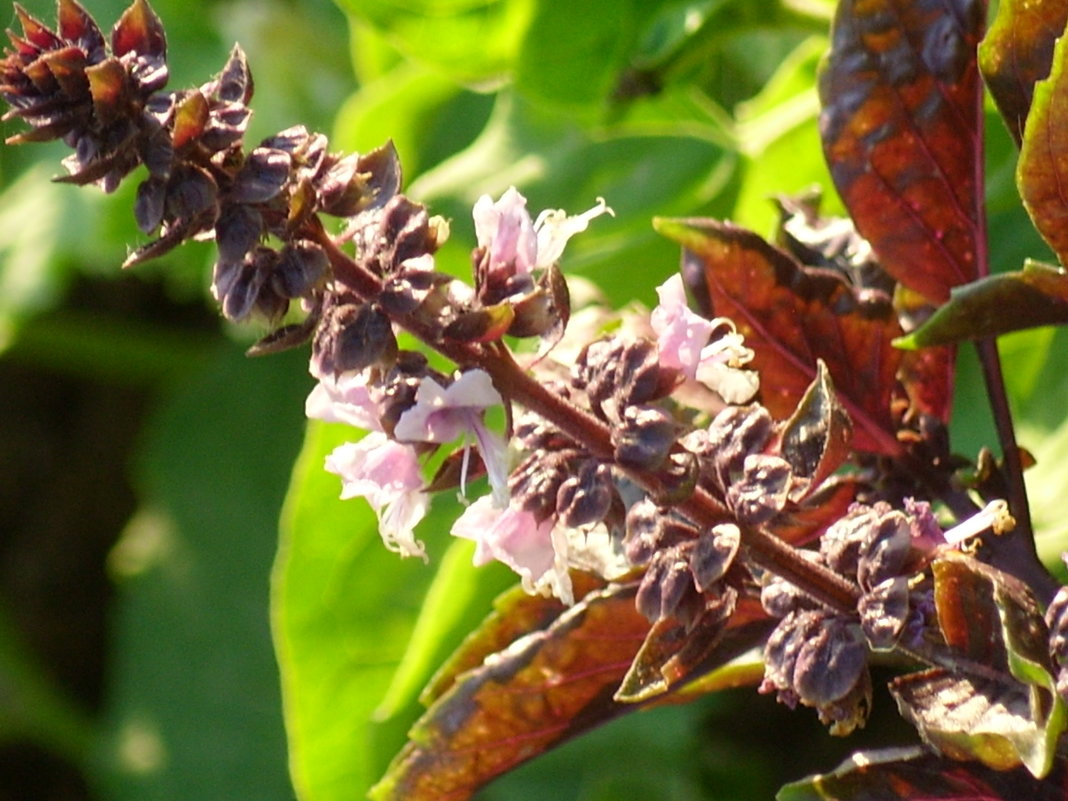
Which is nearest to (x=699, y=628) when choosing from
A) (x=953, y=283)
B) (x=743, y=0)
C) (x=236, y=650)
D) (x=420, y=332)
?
(x=420, y=332)

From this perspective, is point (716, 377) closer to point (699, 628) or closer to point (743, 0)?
point (699, 628)

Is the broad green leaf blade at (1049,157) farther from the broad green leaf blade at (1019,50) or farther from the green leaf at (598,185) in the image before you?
the green leaf at (598,185)

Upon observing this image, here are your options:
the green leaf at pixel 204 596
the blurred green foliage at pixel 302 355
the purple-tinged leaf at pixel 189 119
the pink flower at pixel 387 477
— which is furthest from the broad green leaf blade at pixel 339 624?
the green leaf at pixel 204 596

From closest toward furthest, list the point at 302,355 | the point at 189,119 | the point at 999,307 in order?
1. the point at 189,119
2. the point at 999,307
3. the point at 302,355

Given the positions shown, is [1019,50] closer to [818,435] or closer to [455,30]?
[818,435]

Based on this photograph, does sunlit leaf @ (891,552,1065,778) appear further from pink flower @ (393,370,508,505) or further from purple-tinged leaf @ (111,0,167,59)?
purple-tinged leaf @ (111,0,167,59)

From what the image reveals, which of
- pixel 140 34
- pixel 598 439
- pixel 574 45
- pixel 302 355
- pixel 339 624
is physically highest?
pixel 140 34

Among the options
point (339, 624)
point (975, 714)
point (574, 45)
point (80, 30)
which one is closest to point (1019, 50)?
point (975, 714)
